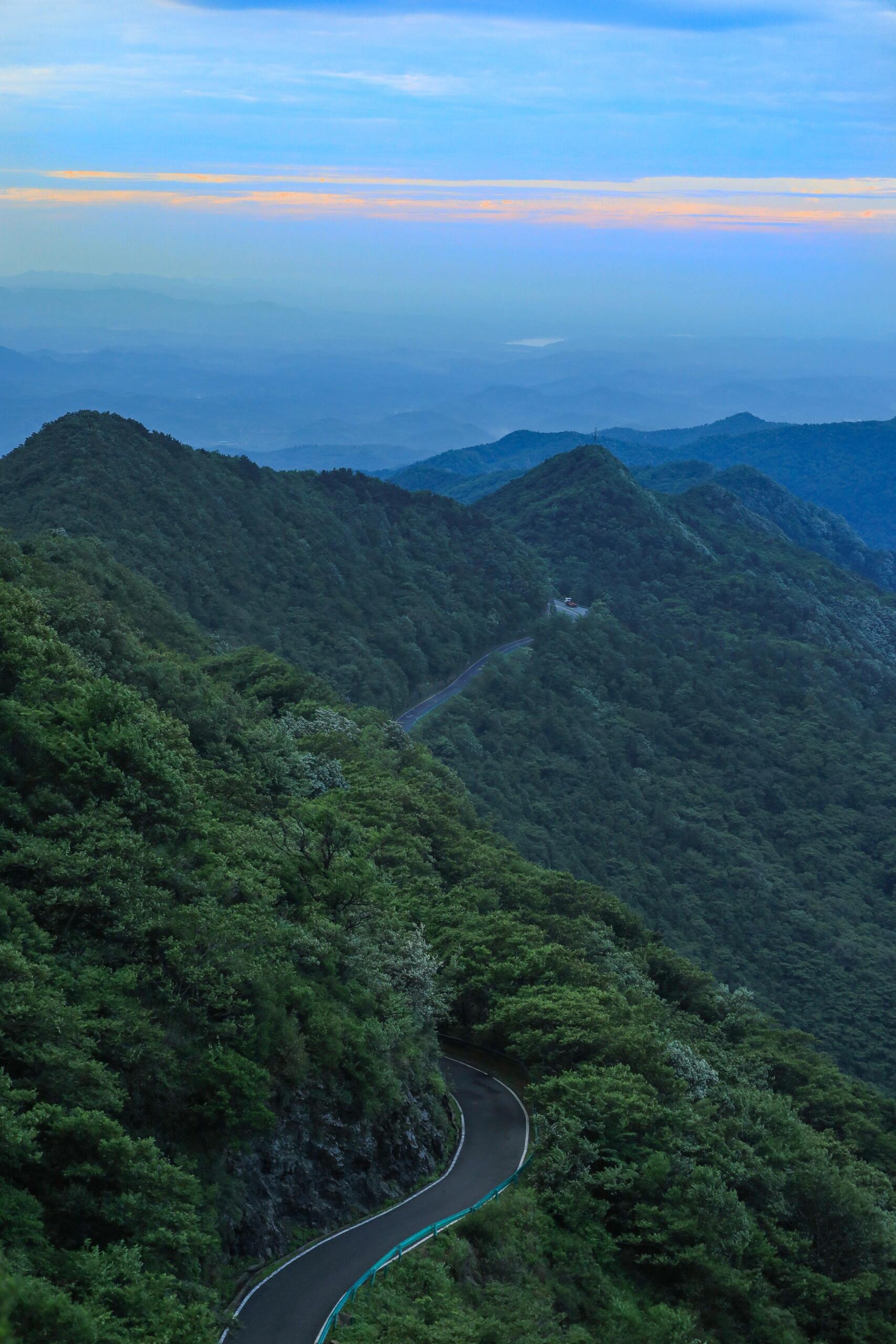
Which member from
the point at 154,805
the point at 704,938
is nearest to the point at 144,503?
the point at 704,938

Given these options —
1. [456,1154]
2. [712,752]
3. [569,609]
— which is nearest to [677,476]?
[569,609]

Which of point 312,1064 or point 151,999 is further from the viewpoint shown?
point 312,1064

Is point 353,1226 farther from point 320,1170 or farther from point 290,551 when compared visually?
point 290,551

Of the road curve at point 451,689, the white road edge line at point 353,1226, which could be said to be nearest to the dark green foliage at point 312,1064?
the white road edge line at point 353,1226

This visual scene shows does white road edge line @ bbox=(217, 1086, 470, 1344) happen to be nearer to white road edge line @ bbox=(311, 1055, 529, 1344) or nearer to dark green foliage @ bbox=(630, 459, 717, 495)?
white road edge line @ bbox=(311, 1055, 529, 1344)

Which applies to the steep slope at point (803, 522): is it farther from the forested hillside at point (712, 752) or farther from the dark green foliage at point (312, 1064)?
the dark green foliage at point (312, 1064)

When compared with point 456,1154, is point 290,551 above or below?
above
